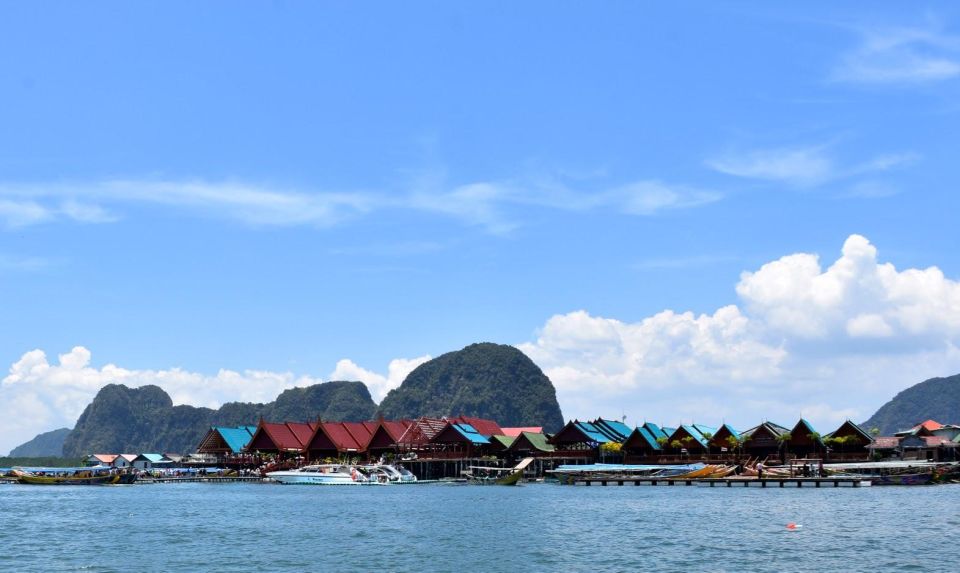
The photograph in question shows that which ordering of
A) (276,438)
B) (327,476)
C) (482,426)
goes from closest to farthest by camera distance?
(327,476), (276,438), (482,426)

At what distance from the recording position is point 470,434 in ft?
379

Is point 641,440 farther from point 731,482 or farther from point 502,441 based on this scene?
point 731,482

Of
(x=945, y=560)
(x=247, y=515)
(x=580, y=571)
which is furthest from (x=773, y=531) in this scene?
(x=247, y=515)

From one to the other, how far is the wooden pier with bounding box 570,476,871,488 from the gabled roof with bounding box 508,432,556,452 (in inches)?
740

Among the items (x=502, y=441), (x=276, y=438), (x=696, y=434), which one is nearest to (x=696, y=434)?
(x=696, y=434)

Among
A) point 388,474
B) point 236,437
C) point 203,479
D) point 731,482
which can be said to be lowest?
point 731,482

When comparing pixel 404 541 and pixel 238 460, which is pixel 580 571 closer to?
pixel 404 541

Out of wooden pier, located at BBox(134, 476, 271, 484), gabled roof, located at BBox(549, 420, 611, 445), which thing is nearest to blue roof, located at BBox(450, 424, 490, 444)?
gabled roof, located at BBox(549, 420, 611, 445)

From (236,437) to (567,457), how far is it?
1749 inches

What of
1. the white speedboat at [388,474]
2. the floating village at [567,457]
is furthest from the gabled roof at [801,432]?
the white speedboat at [388,474]

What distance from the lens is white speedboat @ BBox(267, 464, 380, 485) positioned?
99.3 metres

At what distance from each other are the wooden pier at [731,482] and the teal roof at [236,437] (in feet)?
168

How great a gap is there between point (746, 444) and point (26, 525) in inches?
2884

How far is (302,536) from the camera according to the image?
1751 inches
